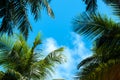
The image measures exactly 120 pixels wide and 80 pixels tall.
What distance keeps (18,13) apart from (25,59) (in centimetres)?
259

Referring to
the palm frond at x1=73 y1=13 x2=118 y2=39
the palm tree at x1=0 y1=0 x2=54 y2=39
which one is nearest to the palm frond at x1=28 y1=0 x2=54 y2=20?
the palm tree at x1=0 y1=0 x2=54 y2=39

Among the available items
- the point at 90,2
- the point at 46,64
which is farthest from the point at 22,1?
the point at 46,64

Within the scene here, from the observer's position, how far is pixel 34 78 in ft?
49.5

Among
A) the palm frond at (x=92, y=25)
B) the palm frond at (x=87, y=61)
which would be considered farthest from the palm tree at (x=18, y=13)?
the palm frond at (x=92, y=25)

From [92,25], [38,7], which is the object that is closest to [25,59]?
[38,7]

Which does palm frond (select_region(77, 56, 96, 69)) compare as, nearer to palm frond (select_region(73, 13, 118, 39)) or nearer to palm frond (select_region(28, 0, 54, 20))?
palm frond (select_region(28, 0, 54, 20))

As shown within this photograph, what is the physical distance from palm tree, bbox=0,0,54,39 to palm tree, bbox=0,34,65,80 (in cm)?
132

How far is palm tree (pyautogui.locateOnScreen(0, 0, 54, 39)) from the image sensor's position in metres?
12.8

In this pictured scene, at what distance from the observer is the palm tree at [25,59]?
1498 centimetres

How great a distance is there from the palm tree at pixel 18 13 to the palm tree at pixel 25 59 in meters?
1.32

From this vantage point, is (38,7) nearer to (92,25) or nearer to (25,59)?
(25,59)

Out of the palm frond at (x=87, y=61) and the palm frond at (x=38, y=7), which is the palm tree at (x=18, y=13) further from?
the palm frond at (x=87, y=61)

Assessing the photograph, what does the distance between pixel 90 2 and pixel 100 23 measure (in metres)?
5.03

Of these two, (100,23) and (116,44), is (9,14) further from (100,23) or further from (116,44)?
(116,44)
